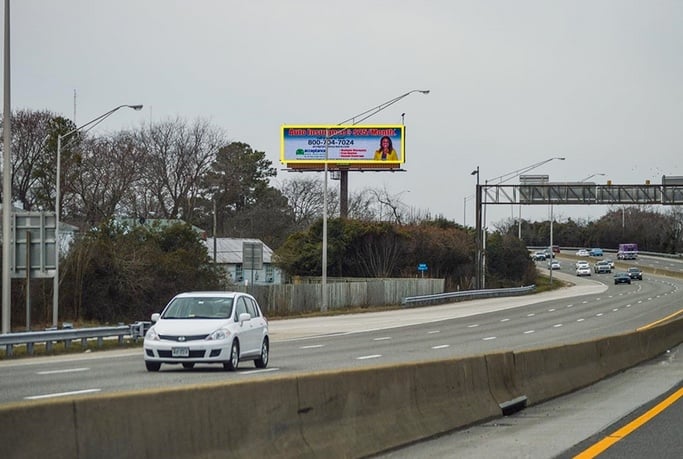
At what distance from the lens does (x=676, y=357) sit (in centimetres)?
2742

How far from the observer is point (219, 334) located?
835 inches

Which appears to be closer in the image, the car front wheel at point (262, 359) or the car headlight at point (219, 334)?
the car headlight at point (219, 334)

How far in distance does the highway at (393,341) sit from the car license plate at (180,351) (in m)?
0.42

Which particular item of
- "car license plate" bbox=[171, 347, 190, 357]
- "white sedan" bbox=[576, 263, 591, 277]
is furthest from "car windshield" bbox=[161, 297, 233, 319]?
"white sedan" bbox=[576, 263, 591, 277]

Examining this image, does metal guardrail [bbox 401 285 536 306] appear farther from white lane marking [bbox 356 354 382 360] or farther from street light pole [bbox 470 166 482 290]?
white lane marking [bbox 356 354 382 360]

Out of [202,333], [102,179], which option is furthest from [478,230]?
[202,333]

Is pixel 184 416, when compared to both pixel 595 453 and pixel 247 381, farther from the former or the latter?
pixel 595 453

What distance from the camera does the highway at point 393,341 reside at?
62.3 feet

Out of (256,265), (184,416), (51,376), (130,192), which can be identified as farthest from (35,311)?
(130,192)

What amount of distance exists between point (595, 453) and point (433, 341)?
24.7 metres

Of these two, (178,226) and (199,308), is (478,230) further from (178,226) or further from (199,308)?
(199,308)

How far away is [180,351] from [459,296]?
5485cm

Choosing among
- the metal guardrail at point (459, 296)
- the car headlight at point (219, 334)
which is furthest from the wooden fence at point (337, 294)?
the car headlight at point (219, 334)

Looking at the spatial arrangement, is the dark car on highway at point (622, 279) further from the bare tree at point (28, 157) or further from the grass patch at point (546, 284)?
the bare tree at point (28, 157)
